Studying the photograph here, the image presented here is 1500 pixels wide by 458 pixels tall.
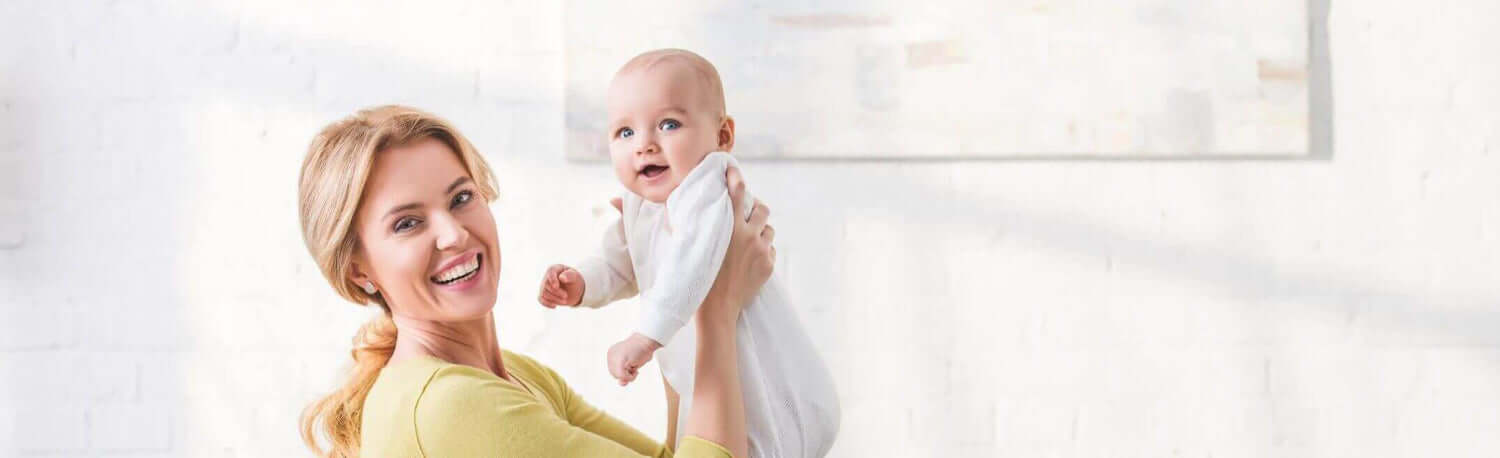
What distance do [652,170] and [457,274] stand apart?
259 mm

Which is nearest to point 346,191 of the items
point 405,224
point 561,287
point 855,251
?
point 405,224

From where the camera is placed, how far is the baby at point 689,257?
4.50ft

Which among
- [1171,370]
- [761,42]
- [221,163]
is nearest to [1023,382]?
[1171,370]

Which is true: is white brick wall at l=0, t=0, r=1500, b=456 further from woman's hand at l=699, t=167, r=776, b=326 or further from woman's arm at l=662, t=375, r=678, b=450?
woman's hand at l=699, t=167, r=776, b=326

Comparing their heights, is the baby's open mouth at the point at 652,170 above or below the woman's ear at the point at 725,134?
below

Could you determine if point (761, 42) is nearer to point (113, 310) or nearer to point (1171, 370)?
point (1171, 370)

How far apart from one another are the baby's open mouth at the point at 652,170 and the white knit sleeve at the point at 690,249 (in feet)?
0.12

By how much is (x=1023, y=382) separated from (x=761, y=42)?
2.78 ft

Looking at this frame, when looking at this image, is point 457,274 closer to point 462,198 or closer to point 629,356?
point 462,198

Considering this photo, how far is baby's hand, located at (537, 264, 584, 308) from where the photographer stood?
1516 mm

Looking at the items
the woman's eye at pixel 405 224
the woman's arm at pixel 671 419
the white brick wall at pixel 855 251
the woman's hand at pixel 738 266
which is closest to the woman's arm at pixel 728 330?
the woman's hand at pixel 738 266

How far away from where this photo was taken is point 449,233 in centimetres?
133

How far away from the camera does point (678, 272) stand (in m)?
1.36

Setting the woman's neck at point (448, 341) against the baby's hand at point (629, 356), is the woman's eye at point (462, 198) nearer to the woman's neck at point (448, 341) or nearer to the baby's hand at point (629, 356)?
the woman's neck at point (448, 341)
